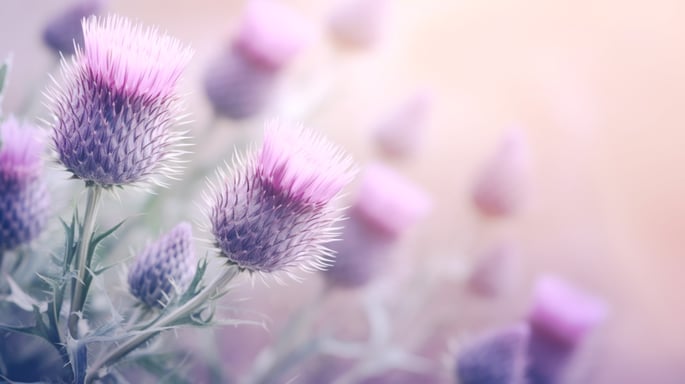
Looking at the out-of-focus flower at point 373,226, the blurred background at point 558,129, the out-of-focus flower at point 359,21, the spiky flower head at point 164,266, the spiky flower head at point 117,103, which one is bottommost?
the spiky flower head at point 164,266

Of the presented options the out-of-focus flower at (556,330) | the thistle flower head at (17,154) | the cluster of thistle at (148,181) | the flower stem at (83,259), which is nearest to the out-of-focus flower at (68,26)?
the thistle flower head at (17,154)

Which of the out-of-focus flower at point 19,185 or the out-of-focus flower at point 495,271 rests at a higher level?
the out-of-focus flower at point 495,271

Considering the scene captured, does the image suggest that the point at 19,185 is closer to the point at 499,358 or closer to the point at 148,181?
the point at 148,181

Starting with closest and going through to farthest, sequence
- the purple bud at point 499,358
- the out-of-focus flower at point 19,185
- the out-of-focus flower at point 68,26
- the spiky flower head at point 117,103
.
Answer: the spiky flower head at point 117,103 → the out-of-focus flower at point 19,185 → the purple bud at point 499,358 → the out-of-focus flower at point 68,26

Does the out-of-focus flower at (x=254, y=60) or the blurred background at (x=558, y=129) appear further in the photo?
the blurred background at (x=558, y=129)

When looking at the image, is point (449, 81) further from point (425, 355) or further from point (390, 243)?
point (390, 243)

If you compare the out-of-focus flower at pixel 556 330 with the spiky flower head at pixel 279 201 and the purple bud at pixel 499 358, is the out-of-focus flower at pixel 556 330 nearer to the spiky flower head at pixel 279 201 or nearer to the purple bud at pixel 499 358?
the purple bud at pixel 499 358

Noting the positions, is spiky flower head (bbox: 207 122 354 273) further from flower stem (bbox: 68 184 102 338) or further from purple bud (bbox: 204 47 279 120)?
purple bud (bbox: 204 47 279 120)

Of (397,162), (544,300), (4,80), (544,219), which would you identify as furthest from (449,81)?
(4,80)
